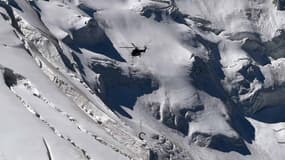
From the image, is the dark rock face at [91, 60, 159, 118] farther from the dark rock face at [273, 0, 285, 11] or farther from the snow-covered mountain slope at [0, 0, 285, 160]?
the dark rock face at [273, 0, 285, 11]

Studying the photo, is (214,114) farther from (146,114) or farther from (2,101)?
(2,101)

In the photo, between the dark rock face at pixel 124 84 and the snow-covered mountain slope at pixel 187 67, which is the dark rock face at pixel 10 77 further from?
the dark rock face at pixel 124 84

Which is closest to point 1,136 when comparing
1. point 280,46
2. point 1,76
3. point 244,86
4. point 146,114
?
point 1,76

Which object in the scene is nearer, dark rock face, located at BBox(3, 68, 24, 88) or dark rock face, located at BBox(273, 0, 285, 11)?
dark rock face, located at BBox(3, 68, 24, 88)

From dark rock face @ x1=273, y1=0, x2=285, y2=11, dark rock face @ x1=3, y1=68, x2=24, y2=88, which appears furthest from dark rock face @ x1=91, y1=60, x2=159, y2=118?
dark rock face @ x1=3, y1=68, x2=24, y2=88

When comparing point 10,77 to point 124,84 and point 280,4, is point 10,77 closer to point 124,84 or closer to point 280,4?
point 124,84

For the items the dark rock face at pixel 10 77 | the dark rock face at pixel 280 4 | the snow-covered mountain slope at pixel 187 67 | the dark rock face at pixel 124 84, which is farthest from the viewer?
the dark rock face at pixel 280 4

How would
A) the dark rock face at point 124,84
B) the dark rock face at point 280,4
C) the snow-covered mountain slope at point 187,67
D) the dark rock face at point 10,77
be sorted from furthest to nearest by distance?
the dark rock face at point 280,4
the dark rock face at point 124,84
the snow-covered mountain slope at point 187,67
the dark rock face at point 10,77

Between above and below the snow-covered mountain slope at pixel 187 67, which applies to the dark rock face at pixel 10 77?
above

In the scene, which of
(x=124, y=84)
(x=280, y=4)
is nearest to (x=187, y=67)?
(x=124, y=84)

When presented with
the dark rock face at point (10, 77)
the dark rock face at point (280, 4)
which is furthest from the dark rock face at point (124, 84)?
the dark rock face at point (10, 77)

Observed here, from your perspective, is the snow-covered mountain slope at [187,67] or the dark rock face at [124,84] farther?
the dark rock face at [124,84]
